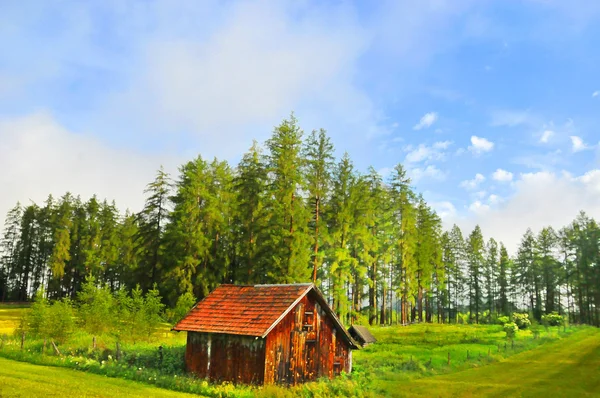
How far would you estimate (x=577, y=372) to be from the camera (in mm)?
33250

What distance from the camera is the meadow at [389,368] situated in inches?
912

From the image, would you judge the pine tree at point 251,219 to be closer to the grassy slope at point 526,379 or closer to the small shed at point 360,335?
the small shed at point 360,335

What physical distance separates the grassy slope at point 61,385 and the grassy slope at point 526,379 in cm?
1354

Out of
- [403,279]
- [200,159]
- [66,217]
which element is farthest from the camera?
[66,217]

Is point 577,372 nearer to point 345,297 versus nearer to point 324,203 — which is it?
point 345,297

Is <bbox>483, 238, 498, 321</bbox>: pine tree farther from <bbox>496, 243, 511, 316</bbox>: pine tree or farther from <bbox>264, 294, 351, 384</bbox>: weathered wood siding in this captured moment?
<bbox>264, 294, 351, 384</bbox>: weathered wood siding

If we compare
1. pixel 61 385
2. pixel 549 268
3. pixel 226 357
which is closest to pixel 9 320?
pixel 61 385

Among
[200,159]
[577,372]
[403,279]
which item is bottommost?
[577,372]

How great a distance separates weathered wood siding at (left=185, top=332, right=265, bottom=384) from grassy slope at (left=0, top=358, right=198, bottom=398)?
12.2 feet

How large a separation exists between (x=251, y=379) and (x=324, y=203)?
2970cm

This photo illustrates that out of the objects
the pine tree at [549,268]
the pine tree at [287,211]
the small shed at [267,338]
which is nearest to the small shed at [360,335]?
the pine tree at [287,211]

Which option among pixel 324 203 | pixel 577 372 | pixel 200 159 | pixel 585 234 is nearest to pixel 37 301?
pixel 200 159

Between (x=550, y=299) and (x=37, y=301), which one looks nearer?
(x=37, y=301)

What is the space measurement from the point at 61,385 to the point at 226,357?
26.6 feet
